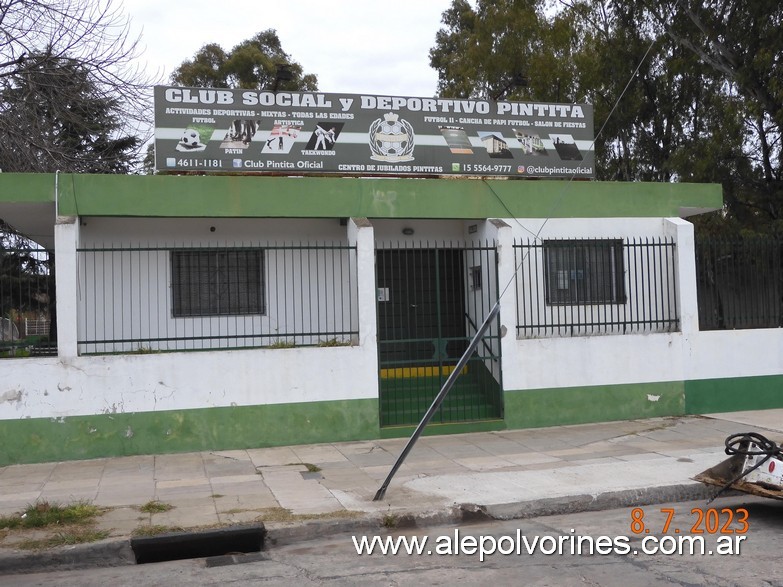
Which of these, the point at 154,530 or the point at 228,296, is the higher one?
the point at 228,296

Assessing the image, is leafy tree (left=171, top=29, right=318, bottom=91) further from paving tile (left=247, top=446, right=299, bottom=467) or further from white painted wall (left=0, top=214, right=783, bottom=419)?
paving tile (left=247, top=446, right=299, bottom=467)

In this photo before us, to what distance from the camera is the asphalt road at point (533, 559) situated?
5.64m

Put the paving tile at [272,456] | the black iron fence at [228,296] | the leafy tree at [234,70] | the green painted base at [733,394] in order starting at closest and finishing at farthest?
the paving tile at [272,456]
the black iron fence at [228,296]
the green painted base at [733,394]
the leafy tree at [234,70]

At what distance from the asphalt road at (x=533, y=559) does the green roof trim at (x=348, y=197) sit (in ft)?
19.3

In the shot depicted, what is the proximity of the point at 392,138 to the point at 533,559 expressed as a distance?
8.40 meters

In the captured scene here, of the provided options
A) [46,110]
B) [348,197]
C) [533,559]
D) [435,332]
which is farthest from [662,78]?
[533,559]

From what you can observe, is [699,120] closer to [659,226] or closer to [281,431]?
[659,226]

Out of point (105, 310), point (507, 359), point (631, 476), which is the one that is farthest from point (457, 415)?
point (105, 310)

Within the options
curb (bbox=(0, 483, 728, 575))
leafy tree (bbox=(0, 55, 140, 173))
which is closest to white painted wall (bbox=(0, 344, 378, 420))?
curb (bbox=(0, 483, 728, 575))

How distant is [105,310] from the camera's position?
460 inches

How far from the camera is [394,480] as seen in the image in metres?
8.88

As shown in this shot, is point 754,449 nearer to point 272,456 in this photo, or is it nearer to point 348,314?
point 272,456

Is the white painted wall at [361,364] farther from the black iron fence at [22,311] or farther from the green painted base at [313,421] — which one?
the black iron fence at [22,311]

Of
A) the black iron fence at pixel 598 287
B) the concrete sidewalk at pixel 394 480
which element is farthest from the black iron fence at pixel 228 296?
the black iron fence at pixel 598 287
